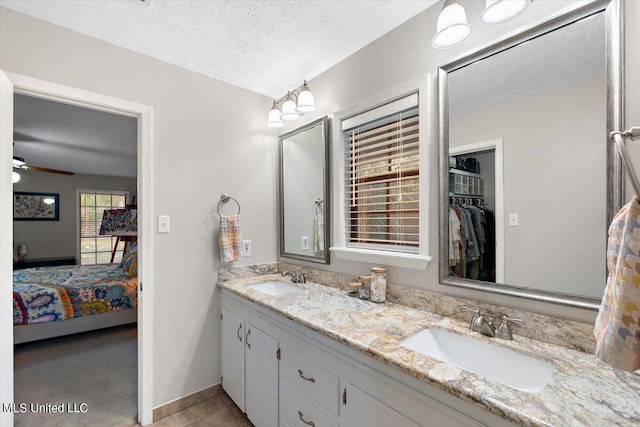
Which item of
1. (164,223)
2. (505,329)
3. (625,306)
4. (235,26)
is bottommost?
(505,329)

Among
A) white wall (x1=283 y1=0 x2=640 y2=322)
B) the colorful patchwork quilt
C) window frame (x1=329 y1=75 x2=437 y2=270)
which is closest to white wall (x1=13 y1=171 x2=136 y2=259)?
the colorful patchwork quilt

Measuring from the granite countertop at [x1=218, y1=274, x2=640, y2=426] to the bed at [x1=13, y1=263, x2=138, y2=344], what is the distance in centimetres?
297

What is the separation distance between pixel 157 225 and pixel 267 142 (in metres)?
1.09

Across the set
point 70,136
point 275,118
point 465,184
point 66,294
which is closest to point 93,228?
point 70,136

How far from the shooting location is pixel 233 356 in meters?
2.04

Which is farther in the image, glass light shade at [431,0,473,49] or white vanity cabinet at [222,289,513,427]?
glass light shade at [431,0,473,49]

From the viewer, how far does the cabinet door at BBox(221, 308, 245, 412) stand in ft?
6.37

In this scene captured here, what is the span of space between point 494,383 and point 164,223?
6.49 feet

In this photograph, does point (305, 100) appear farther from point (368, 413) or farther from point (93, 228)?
point (93, 228)

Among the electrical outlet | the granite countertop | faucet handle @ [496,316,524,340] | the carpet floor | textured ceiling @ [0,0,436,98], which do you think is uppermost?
textured ceiling @ [0,0,436,98]

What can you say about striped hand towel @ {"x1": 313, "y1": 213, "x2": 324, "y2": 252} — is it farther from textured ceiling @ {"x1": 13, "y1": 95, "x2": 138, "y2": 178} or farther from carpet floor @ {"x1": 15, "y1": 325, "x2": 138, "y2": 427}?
textured ceiling @ {"x1": 13, "y1": 95, "x2": 138, "y2": 178}

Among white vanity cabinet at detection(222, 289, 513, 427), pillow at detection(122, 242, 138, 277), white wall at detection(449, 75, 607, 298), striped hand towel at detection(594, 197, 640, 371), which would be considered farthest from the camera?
pillow at detection(122, 242, 138, 277)

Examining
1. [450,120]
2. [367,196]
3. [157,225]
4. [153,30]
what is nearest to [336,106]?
[367,196]

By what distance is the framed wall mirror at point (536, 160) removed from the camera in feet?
3.35
